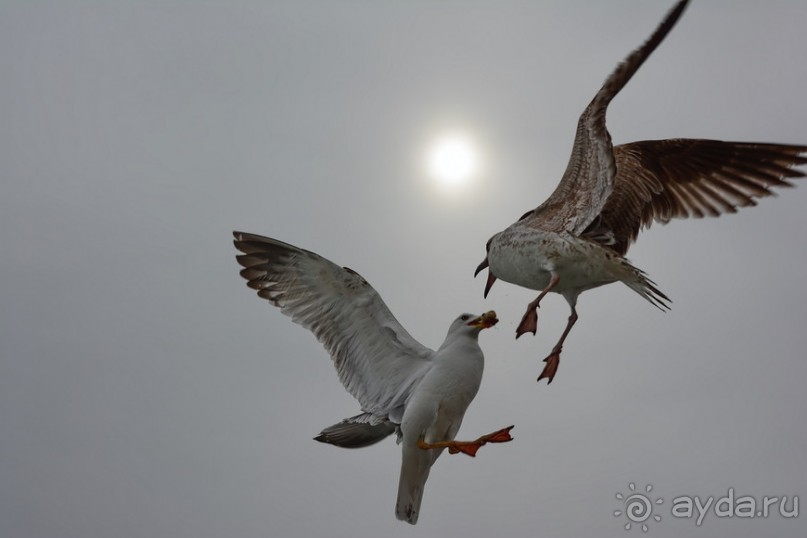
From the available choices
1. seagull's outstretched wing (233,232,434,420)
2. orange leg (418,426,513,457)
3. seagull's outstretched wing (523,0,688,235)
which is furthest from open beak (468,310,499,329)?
seagull's outstretched wing (523,0,688,235)

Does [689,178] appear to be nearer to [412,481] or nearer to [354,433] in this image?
[354,433]

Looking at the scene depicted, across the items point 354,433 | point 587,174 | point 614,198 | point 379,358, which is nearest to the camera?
point 379,358

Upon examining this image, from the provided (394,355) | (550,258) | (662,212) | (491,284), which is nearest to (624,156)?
(662,212)

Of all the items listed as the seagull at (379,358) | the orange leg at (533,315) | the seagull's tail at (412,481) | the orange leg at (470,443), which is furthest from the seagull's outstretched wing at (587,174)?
the seagull's tail at (412,481)

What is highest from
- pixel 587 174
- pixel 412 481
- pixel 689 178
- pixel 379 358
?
pixel 689 178

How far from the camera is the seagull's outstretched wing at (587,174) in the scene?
34.7 feet

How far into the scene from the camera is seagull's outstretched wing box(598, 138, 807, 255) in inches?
496

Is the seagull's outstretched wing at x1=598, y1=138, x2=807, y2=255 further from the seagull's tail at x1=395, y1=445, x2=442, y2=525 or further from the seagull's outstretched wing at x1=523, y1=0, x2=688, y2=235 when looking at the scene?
the seagull's tail at x1=395, y1=445, x2=442, y2=525

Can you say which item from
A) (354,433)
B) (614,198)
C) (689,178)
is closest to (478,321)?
(354,433)

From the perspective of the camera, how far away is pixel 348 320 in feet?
34.0

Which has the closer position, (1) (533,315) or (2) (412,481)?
(2) (412,481)

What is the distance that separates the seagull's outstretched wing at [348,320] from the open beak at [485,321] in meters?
0.59

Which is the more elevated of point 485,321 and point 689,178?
point 689,178

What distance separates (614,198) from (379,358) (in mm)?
3966
